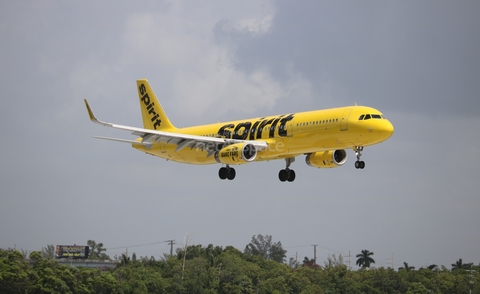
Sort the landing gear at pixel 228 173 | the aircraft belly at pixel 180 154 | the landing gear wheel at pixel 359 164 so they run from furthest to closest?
the aircraft belly at pixel 180 154 < the landing gear at pixel 228 173 < the landing gear wheel at pixel 359 164

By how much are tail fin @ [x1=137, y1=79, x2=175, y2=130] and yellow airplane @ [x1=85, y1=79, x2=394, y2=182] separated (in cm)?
676

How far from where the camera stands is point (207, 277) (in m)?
126

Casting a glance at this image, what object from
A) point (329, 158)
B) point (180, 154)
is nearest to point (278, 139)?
point (329, 158)

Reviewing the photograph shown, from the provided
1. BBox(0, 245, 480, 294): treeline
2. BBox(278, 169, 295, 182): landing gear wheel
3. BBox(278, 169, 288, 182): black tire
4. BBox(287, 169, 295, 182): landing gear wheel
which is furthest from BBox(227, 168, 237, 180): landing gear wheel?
BBox(0, 245, 480, 294): treeline

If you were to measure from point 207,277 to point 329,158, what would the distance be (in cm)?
5781

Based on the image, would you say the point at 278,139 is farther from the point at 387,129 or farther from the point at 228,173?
the point at 387,129

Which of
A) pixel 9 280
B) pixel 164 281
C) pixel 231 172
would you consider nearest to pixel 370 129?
pixel 231 172

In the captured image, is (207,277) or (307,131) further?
(207,277)

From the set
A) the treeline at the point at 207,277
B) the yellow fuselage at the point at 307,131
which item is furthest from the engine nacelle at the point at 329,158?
the treeline at the point at 207,277

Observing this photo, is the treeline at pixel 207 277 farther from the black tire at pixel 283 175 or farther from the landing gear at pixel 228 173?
the black tire at pixel 283 175

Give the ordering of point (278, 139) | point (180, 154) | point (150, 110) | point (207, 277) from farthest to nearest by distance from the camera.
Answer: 1. point (207, 277)
2. point (150, 110)
3. point (180, 154)
4. point (278, 139)

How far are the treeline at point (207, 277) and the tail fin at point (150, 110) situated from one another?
22648 mm

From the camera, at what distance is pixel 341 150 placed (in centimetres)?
7338

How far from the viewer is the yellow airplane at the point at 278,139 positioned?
6400 centimetres
